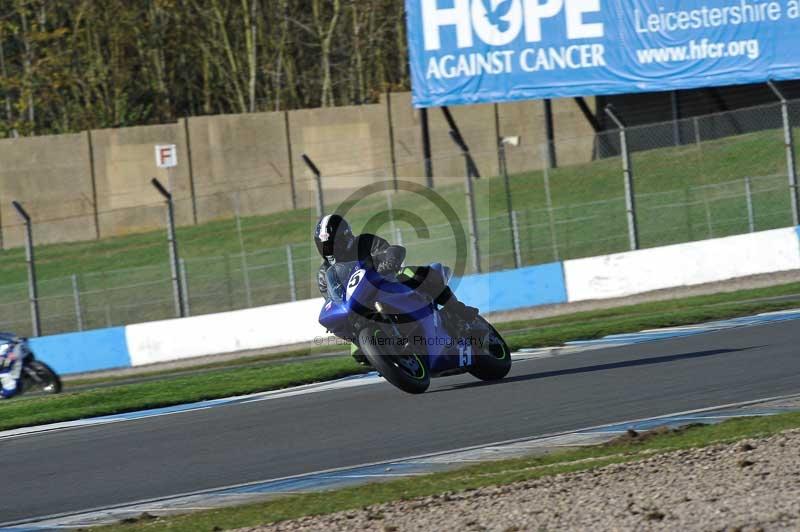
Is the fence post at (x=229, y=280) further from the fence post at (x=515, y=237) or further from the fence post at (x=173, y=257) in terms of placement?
the fence post at (x=515, y=237)

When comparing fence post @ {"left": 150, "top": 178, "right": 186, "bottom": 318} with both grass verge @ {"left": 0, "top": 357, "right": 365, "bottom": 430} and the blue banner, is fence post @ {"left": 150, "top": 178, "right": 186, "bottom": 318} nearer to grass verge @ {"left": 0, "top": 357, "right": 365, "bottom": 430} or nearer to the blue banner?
grass verge @ {"left": 0, "top": 357, "right": 365, "bottom": 430}

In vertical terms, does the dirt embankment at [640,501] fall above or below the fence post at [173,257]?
below

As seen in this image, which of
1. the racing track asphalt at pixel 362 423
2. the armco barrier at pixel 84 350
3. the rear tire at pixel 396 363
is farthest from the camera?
the armco barrier at pixel 84 350

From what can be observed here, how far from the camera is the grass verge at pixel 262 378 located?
13.0 m

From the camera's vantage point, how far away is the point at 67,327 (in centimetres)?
2408

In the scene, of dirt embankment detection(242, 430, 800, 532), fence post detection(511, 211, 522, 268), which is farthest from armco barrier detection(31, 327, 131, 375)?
dirt embankment detection(242, 430, 800, 532)

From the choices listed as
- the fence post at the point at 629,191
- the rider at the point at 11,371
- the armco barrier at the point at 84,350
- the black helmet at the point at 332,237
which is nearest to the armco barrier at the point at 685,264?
the fence post at the point at 629,191

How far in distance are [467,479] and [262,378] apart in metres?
7.13

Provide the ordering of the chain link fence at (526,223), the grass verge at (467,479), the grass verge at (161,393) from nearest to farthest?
the grass verge at (467,479)
the grass verge at (161,393)
the chain link fence at (526,223)

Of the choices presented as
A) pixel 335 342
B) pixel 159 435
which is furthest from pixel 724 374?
pixel 335 342

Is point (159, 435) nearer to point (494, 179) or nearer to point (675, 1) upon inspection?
point (675, 1)

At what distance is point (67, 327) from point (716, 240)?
1158 centimetres

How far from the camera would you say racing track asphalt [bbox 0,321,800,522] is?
8.31 meters

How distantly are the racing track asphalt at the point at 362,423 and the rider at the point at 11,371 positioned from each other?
5988mm
